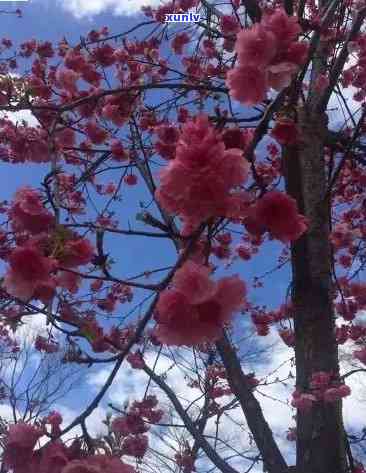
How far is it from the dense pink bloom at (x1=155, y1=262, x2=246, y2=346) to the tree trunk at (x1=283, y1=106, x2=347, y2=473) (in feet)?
4.04

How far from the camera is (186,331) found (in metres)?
1.64

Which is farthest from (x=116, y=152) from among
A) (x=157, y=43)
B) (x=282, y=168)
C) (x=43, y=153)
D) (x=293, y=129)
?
(x=293, y=129)

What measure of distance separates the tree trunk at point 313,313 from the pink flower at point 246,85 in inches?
28.7

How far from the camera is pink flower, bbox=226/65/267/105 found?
6.15 feet

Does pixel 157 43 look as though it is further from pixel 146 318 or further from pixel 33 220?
pixel 146 318

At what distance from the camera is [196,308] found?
1605 mm

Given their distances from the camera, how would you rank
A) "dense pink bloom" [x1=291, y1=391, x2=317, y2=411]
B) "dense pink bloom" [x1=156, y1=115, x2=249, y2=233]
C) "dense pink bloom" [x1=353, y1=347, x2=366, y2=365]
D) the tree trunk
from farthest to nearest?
"dense pink bloom" [x1=353, y1=347, x2=366, y2=365] → "dense pink bloom" [x1=291, y1=391, x2=317, y2=411] → the tree trunk → "dense pink bloom" [x1=156, y1=115, x2=249, y2=233]

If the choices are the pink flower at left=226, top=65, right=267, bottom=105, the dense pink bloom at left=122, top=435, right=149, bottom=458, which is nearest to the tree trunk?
the pink flower at left=226, top=65, right=267, bottom=105

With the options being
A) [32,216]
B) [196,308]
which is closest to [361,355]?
[196,308]

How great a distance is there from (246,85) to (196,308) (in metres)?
0.86

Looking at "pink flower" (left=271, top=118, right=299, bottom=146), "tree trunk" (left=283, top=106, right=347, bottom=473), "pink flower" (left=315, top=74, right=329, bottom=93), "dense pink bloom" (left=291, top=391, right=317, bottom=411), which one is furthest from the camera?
"pink flower" (left=315, top=74, right=329, bottom=93)

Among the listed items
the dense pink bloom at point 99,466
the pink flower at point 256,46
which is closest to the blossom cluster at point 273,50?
the pink flower at point 256,46

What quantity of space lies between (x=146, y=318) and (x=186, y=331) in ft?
0.65

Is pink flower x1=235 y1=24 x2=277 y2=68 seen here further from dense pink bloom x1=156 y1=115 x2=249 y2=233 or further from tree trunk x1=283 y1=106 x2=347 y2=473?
tree trunk x1=283 y1=106 x2=347 y2=473
